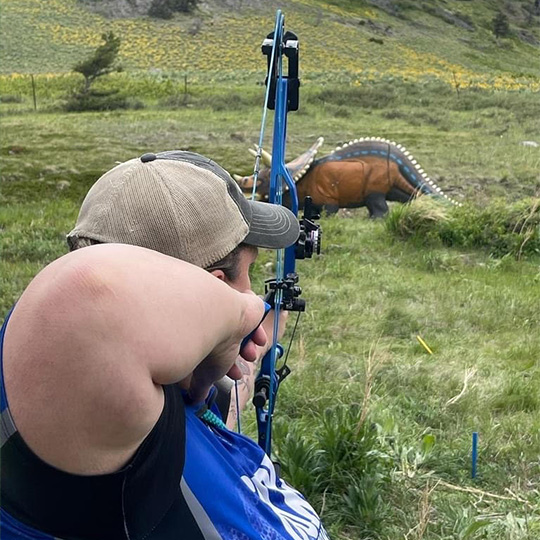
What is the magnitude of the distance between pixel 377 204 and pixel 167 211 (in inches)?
329

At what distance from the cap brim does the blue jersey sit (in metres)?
0.34

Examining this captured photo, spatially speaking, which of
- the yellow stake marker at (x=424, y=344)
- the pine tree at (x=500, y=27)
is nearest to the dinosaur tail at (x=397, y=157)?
the yellow stake marker at (x=424, y=344)

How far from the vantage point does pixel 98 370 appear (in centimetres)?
77

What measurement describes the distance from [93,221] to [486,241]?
625 centimetres

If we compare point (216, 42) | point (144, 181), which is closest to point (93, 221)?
point (144, 181)

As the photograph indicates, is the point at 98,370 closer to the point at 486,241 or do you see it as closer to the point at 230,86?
the point at 486,241

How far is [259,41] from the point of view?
1563 inches

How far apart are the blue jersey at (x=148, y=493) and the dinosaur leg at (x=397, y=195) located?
8418 millimetres

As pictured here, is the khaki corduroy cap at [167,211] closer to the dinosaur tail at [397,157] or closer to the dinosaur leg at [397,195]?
the dinosaur tail at [397,157]

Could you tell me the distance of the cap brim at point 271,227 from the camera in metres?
1.30

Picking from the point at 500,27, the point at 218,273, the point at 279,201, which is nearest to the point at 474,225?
the point at 279,201

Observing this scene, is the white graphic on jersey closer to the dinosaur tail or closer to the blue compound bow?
the blue compound bow

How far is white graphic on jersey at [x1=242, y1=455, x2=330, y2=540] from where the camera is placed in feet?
4.04

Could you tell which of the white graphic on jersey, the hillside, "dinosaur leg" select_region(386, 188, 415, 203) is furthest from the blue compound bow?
the hillside
